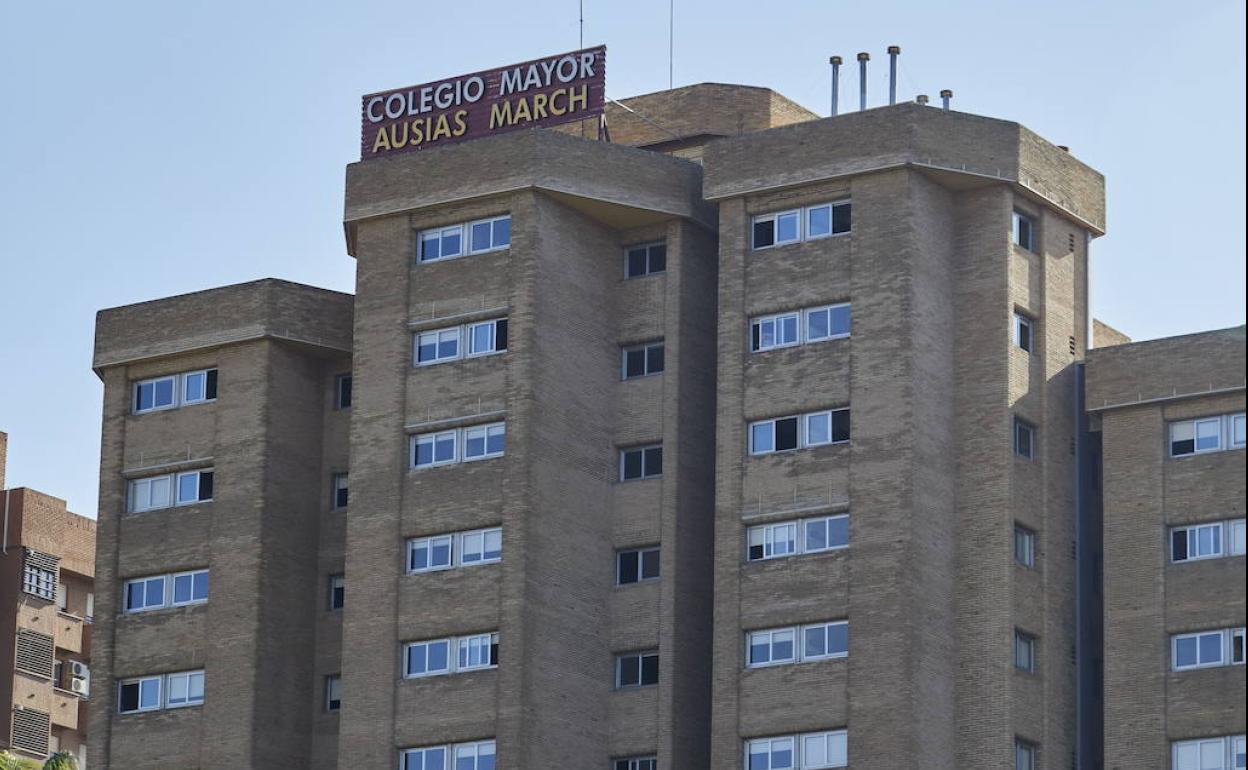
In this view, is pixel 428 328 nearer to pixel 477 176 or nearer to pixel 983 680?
pixel 477 176

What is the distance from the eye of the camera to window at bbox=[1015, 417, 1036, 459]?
9675 cm

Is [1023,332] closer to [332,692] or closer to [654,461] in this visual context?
[654,461]

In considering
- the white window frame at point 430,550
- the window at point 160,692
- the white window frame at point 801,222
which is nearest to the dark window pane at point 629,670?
the white window frame at point 430,550

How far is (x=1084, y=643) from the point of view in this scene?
97.3 metres

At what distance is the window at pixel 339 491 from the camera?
10669 centimetres

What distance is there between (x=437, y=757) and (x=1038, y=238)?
82.7 ft

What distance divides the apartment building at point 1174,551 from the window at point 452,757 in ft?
62.1

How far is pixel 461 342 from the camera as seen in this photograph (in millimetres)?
100250

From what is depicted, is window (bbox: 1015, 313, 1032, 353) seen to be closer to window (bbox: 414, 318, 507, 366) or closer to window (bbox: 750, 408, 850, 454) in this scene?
window (bbox: 750, 408, 850, 454)

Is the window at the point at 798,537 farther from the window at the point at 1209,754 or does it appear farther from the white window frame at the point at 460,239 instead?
the white window frame at the point at 460,239

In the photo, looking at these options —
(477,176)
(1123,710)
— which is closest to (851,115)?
(477,176)

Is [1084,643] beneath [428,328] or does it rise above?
beneath

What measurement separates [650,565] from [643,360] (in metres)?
6.86

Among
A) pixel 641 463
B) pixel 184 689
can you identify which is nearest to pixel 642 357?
pixel 641 463
